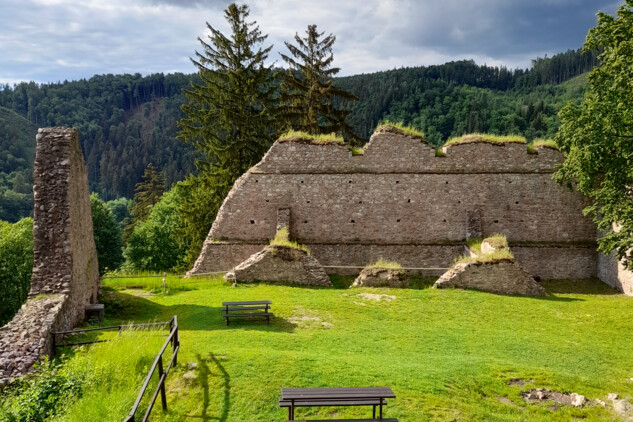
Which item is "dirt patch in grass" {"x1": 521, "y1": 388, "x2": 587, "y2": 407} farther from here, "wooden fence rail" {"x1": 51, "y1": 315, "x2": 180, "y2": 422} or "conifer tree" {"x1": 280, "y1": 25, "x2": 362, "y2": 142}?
"conifer tree" {"x1": 280, "y1": 25, "x2": 362, "y2": 142}

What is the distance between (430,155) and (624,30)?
27.4ft

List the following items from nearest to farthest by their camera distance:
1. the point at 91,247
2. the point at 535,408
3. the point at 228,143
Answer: the point at 535,408 < the point at 91,247 < the point at 228,143

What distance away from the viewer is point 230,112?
26.6m

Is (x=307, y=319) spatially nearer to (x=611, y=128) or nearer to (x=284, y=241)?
(x=284, y=241)

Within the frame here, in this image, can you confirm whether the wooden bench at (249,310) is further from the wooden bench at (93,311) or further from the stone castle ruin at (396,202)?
the stone castle ruin at (396,202)

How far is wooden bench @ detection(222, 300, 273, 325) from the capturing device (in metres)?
12.0

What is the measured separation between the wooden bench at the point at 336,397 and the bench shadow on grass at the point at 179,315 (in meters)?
5.05

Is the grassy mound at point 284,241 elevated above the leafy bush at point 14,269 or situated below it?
above

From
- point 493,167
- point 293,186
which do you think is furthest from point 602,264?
point 293,186

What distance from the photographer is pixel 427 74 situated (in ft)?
416

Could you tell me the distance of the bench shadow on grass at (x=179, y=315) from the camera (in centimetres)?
1178

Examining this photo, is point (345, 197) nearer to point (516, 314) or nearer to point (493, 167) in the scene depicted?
point (493, 167)

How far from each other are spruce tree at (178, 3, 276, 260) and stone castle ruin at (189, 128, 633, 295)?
743cm

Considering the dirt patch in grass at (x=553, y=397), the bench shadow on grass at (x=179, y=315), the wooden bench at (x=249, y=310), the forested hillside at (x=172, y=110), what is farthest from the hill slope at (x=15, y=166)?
the dirt patch in grass at (x=553, y=397)
